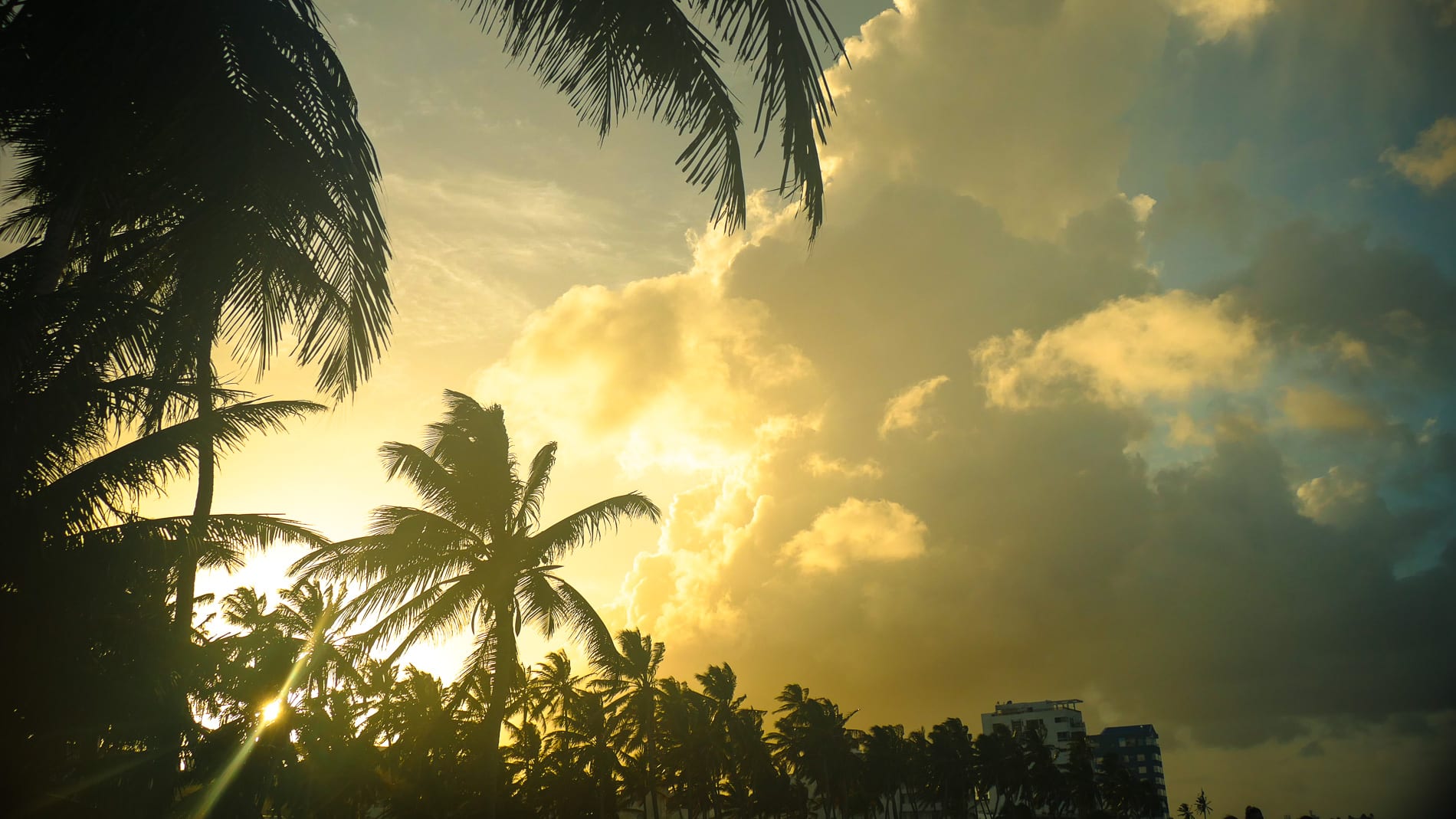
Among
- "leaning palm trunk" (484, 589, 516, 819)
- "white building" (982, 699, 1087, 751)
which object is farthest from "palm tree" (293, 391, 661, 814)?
"white building" (982, 699, 1087, 751)

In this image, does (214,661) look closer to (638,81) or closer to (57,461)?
(57,461)

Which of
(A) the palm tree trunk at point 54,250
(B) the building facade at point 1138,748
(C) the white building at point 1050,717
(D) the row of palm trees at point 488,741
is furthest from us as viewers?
(B) the building facade at point 1138,748

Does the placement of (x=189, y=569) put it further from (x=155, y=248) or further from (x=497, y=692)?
(x=497, y=692)

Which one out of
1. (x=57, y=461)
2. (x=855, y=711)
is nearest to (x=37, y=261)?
(x=57, y=461)

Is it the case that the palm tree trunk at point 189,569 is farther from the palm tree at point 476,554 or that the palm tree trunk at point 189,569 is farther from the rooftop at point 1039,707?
the rooftop at point 1039,707

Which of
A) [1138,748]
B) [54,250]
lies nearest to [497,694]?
[54,250]

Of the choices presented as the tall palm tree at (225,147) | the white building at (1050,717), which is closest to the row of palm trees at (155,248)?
the tall palm tree at (225,147)

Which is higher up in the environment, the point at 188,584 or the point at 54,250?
→ the point at 54,250

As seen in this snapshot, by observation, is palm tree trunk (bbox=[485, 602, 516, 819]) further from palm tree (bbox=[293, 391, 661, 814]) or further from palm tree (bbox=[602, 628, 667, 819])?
palm tree (bbox=[602, 628, 667, 819])

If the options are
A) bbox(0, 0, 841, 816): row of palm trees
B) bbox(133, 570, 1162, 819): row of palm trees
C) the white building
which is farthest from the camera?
the white building

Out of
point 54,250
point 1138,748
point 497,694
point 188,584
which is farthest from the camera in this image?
point 1138,748

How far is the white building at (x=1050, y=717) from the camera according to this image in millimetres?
152750

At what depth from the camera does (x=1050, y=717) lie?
6097 inches

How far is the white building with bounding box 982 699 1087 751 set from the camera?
15275 centimetres
